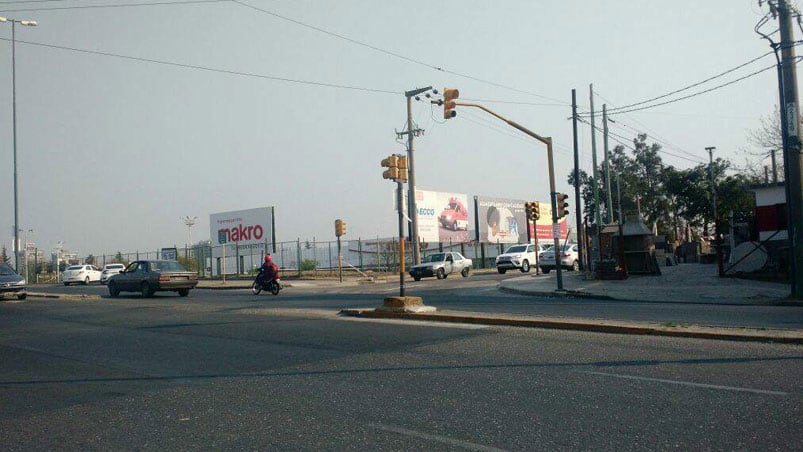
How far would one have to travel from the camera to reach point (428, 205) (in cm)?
5431

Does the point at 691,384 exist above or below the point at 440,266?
below

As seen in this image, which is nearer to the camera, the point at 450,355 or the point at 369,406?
the point at 369,406

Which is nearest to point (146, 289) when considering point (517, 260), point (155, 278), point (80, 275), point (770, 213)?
point (155, 278)

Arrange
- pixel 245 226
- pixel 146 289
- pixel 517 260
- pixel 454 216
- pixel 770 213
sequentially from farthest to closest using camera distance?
pixel 454 216
pixel 245 226
pixel 517 260
pixel 770 213
pixel 146 289

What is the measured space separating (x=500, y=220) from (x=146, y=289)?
42.2 metres

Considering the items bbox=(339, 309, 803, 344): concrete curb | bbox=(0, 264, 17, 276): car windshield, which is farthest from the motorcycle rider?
bbox=(339, 309, 803, 344): concrete curb

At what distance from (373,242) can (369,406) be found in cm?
4531

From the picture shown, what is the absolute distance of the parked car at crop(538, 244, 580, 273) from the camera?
127ft

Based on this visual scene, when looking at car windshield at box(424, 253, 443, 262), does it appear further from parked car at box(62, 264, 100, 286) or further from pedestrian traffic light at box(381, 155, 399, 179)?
parked car at box(62, 264, 100, 286)

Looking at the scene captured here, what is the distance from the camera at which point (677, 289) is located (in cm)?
2334

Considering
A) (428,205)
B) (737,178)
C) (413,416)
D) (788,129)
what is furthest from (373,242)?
(413,416)

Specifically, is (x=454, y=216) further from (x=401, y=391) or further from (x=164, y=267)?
(x=401, y=391)

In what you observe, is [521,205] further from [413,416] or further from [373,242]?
[413,416]

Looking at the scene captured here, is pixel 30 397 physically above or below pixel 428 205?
below
